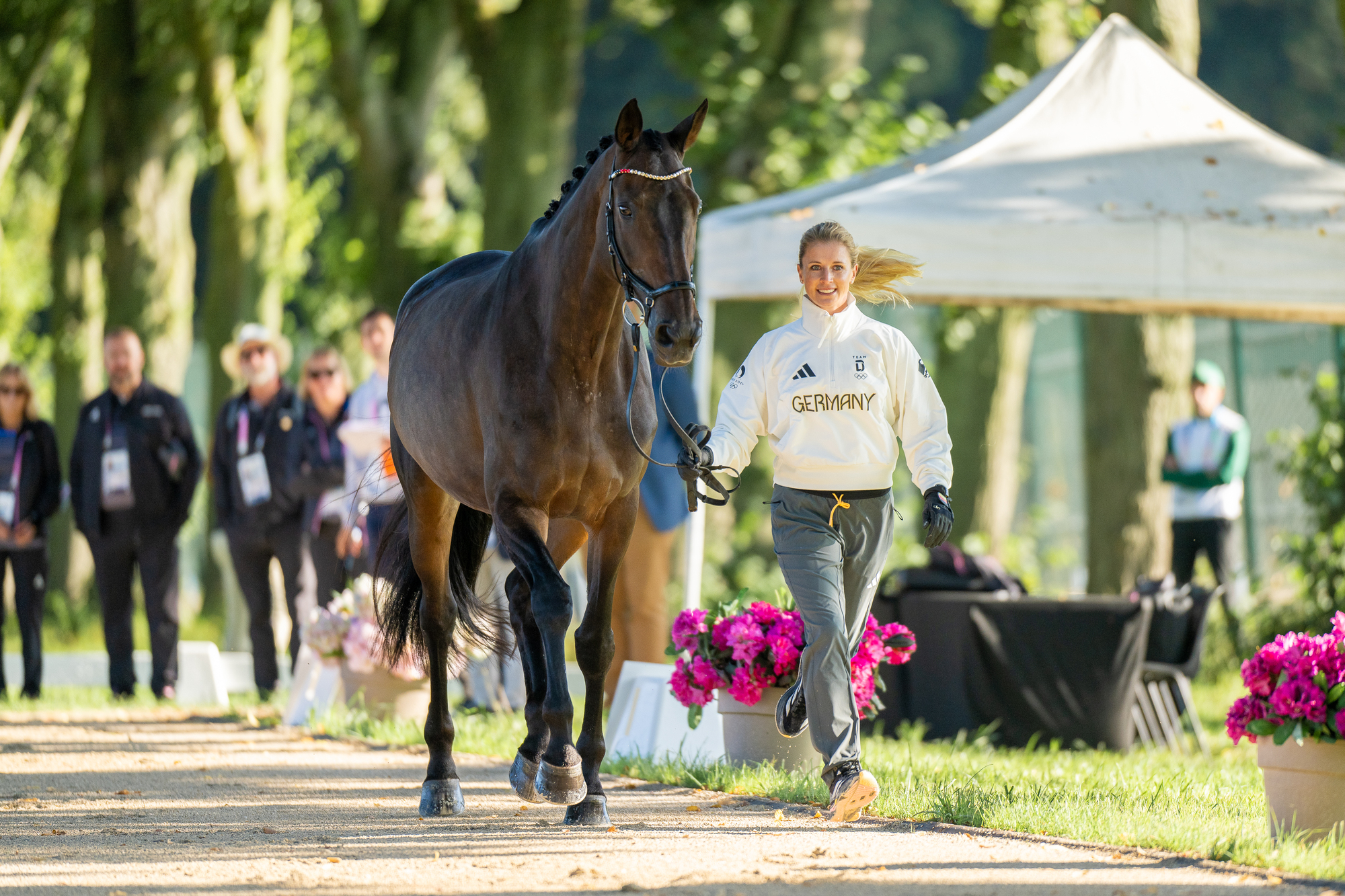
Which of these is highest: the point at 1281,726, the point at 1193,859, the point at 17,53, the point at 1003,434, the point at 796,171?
the point at 17,53

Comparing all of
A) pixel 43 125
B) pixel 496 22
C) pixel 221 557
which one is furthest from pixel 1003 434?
pixel 43 125

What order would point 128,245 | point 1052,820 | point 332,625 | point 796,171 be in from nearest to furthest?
point 1052,820 → point 332,625 → point 796,171 → point 128,245

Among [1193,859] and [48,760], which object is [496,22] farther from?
[1193,859]

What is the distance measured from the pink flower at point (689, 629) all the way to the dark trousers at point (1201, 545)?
5.02 meters

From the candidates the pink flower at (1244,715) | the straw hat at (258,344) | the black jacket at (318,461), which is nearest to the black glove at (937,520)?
the pink flower at (1244,715)

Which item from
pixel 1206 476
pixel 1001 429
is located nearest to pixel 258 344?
pixel 1206 476

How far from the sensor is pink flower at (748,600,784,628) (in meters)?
6.38

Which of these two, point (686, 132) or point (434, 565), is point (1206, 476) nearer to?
point (434, 565)

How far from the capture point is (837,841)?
16.0 ft

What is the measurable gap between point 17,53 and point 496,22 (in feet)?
13.7

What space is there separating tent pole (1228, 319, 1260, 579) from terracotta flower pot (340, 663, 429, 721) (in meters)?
8.81

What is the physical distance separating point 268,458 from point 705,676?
416 centimetres

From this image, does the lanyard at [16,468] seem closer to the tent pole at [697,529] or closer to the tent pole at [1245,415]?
the tent pole at [697,529]

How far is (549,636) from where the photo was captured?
5.08m
